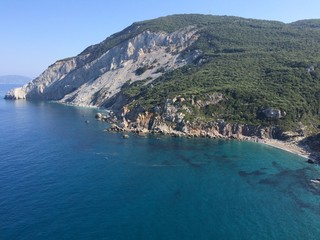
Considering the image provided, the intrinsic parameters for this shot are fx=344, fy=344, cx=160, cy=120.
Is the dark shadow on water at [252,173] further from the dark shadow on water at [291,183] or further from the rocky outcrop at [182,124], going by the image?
the rocky outcrop at [182,124]

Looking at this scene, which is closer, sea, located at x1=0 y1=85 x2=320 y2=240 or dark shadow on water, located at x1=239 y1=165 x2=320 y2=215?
sea, located at x1=0 y1=85 x2=320 y2=240

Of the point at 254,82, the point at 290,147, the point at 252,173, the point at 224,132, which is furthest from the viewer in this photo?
the point at 254,82

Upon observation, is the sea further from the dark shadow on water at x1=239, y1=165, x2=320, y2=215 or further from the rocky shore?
the rocky shore

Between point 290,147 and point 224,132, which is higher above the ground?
point 224,132

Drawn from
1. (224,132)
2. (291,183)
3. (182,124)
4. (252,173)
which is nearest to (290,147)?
(224,132)

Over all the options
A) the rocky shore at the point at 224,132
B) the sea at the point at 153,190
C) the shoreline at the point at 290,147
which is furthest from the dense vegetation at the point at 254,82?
the sea at the point at 153,190

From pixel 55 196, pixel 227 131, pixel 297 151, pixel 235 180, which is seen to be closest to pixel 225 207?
pixel 235 180

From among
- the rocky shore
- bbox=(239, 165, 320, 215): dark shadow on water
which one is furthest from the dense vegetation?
bbox=(239, 165, 320, 215): dark shadow on water

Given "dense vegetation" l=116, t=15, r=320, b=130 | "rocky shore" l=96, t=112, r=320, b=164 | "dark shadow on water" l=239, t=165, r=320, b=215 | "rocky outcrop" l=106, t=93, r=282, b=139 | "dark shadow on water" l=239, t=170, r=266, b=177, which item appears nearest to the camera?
"dark shadow on water" l=239, t=165, r=320, b=215

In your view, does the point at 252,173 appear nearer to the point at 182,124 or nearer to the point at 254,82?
the point at 182,124
